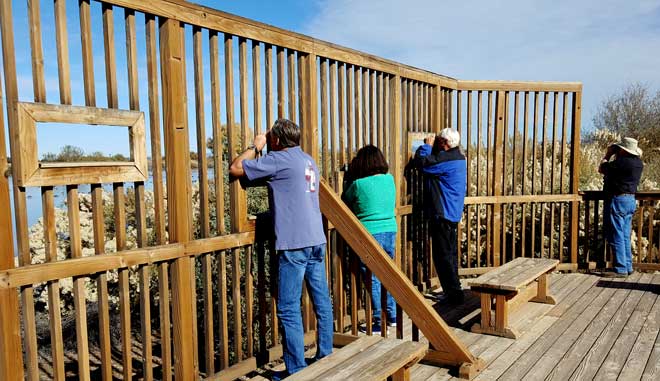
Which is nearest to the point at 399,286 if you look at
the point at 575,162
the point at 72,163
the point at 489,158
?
the point at 72,163

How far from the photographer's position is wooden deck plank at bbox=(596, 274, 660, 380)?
4020mm

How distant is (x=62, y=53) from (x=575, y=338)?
4.57 m

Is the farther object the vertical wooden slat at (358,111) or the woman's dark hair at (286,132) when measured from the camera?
the vertical wooden slat at (358,111)

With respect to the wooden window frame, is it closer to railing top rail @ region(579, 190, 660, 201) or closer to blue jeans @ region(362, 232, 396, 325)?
blue jeans @ region(362, 232, 396, 325)

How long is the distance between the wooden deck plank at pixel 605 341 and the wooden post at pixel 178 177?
9.09 feet

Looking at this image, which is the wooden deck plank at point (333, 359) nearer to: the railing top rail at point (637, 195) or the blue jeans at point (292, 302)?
the blue jeans at point (292, 302)

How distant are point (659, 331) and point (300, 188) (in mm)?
3733

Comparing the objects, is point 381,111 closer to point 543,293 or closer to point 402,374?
point 543,293

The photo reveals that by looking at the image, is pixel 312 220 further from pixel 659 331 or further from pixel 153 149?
pixel 659 331

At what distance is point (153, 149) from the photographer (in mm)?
3186

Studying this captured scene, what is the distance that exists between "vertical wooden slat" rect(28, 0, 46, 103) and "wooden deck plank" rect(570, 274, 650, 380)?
3.89 metres

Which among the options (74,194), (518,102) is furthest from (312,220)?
(518,102)

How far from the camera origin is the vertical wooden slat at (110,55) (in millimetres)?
2912

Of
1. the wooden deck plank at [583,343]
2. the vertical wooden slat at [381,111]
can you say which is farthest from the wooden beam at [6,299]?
the vertical wooden slat at [381,111]
